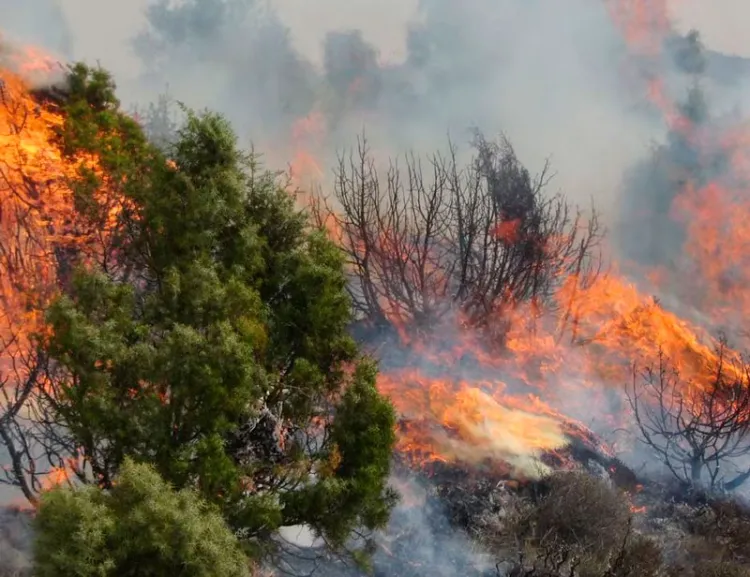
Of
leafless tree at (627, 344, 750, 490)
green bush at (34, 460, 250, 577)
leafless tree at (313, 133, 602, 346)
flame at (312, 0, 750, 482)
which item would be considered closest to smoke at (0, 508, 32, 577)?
green bush at (34, 460, 250, 577)

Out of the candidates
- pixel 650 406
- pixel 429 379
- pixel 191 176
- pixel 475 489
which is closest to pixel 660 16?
pixel 650 406

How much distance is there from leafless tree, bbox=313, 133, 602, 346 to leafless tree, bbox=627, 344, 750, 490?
10.7 feet

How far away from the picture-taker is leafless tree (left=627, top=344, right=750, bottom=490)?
573 inches

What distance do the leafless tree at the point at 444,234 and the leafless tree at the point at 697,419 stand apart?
10.7 ft

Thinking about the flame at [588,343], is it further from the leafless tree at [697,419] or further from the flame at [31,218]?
the flame at [31,218]

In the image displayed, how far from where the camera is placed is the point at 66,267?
10.4 m

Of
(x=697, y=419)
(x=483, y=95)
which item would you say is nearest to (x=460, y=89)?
(x=483, y=95)

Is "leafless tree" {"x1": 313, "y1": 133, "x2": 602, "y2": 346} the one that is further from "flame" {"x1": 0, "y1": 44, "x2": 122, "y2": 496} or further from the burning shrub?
"flame" {"x1": 0, "y1": 44, "x2": 122, "y2": 496}

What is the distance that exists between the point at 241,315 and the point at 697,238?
602 inches

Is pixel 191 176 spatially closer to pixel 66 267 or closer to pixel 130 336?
pixel 130 336

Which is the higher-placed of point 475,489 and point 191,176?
point 191,176

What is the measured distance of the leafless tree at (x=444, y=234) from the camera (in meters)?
15.1

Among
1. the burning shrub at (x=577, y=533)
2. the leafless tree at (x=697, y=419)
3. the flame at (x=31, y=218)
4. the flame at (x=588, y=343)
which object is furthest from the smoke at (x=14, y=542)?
the leafless tree at (x=697, y=419)

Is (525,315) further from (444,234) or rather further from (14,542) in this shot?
(14,542)
